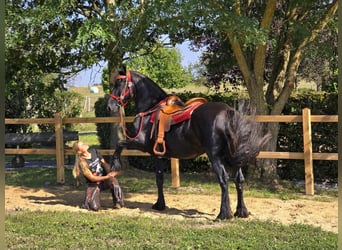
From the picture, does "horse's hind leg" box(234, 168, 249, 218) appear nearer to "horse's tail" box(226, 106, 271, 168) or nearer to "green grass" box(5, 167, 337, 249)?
"green grass" box(5, 167, 337, 249)

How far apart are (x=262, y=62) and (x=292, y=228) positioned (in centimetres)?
399

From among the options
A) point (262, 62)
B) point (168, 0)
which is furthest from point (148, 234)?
point (262, 62)

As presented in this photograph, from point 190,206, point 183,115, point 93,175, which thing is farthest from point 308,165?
point 93,175

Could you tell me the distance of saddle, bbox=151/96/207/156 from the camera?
563 centimetres

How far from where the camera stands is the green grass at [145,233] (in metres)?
4.20

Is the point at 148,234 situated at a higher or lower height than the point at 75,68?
lower

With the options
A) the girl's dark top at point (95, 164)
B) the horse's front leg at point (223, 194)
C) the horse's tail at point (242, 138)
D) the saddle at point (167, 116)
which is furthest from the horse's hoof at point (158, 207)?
the horse's tail at point (242, 138)

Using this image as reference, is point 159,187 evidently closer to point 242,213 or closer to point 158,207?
point 158,207

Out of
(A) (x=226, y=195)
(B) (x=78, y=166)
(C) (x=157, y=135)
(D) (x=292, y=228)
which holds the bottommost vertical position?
(D) (x=292, y=228)

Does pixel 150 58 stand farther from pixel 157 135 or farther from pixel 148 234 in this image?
pixel 148 234

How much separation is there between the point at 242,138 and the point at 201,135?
1.89 feet

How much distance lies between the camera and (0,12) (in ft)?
4.03

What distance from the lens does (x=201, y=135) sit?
5395 mm

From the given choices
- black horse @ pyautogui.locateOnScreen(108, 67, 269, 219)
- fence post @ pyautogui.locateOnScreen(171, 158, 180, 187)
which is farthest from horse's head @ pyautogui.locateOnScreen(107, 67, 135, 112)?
fence post @ pyautogui.locateOnScreen(171, 158, 180, 187)
